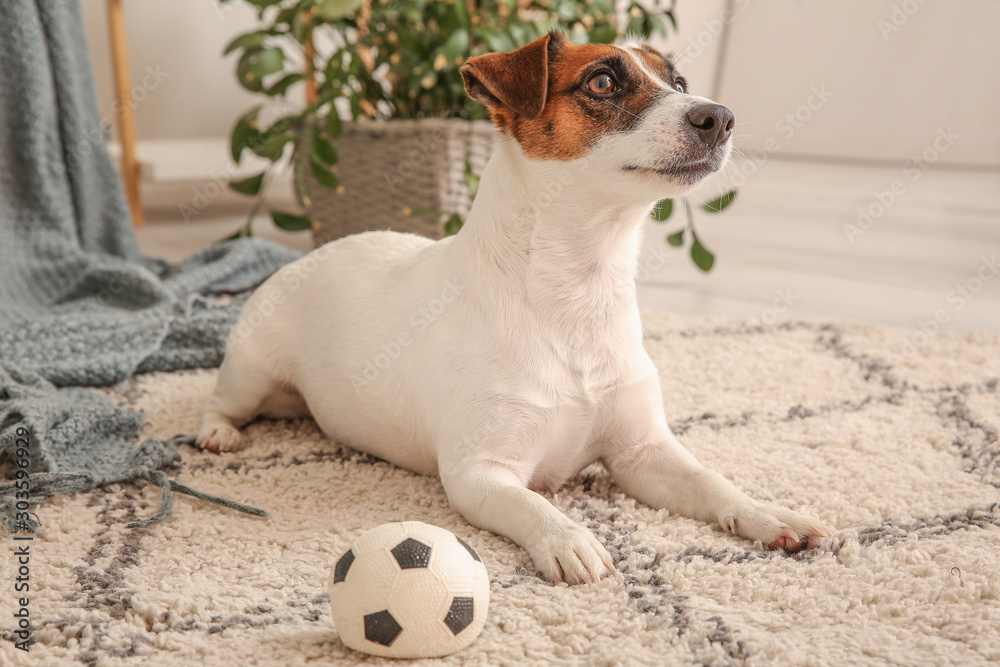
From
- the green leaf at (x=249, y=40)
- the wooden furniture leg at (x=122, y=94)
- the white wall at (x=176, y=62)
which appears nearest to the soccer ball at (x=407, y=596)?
the green leaf at (x=249, y=40)

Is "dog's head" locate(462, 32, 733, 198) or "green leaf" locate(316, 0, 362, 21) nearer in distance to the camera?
"dog's head" locate(462, 32, 733, 198)

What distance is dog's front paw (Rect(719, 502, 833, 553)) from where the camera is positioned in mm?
1407

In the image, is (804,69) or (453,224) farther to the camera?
(804,69)

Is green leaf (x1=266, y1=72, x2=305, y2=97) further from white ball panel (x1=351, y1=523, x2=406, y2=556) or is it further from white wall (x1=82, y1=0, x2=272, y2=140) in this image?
white ball panel (x1=351, y1=523, x2=406, y2=556)

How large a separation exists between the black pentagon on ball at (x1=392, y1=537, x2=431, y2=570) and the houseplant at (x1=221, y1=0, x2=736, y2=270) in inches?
82.1

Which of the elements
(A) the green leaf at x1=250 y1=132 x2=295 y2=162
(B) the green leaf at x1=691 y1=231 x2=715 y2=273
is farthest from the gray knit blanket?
(B) the green leaf at x1=691 y1=231 x2=715 y2=273

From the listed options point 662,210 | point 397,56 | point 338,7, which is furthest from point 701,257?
point 338,7

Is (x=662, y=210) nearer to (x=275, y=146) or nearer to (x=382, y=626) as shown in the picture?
(x=275, y=146)

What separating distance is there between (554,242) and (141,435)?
107 centimetres

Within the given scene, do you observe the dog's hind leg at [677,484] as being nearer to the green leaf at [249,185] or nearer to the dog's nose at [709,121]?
the dog's nose at [709,121]

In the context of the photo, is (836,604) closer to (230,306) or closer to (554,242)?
(554,242)

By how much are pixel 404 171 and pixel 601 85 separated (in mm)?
1876

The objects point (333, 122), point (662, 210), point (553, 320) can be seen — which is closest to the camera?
point (553, 320)

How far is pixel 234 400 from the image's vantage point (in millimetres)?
1944
